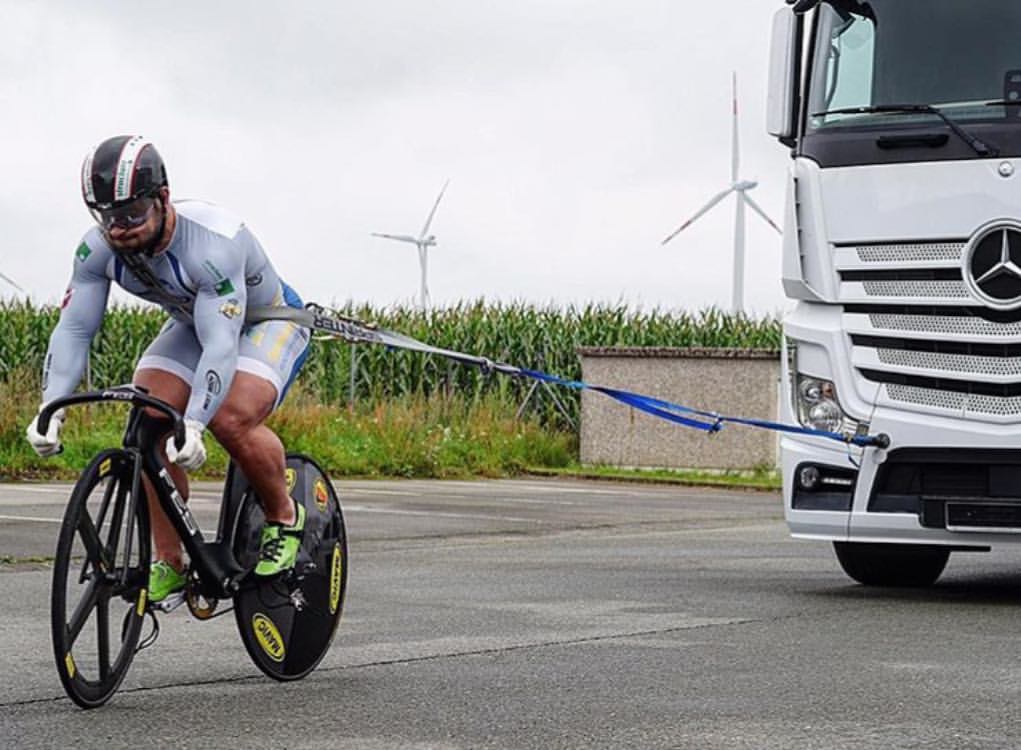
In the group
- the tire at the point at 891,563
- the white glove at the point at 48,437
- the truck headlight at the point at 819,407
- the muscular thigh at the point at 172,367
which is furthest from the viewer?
the tire at the point at 891,563

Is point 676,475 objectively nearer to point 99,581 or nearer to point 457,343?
point 457,343

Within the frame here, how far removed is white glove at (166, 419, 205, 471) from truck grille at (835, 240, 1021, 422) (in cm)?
513

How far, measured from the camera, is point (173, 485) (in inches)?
291

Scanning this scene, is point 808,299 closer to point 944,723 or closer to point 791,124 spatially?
point 791,124

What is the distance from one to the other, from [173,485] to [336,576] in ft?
3.28

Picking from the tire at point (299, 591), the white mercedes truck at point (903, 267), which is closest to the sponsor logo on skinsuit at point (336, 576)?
the tire at point (299, 591)

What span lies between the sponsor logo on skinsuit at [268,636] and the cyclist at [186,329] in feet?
0.56

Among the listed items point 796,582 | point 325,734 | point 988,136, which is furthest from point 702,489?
point 325,734

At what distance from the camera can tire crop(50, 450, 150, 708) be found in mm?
6824

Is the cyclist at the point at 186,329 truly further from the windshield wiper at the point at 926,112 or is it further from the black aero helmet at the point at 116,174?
the windshield wiper at the point at 926,112

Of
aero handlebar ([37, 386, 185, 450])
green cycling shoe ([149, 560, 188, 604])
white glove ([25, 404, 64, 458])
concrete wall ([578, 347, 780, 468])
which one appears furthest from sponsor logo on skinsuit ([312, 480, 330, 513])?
concrete wall ([578, 347, 780, 468])

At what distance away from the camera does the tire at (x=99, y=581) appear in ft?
22.4

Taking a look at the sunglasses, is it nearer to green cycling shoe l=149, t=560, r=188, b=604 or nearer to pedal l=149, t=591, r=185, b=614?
green cycling shoe l=149, t=560, r=188, b=604

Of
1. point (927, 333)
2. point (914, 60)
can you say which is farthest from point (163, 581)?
point (914, 60)
